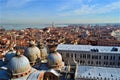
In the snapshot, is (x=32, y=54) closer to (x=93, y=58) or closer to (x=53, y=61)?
(x=53, y=61)

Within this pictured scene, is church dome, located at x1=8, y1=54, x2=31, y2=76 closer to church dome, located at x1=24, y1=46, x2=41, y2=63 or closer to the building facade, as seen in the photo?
church dome, located at x1=24, y1=46, x2=41, y2=63

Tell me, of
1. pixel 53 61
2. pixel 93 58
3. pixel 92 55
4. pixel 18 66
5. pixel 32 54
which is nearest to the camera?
pixel 18 66

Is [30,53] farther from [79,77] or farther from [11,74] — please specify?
[79,77]

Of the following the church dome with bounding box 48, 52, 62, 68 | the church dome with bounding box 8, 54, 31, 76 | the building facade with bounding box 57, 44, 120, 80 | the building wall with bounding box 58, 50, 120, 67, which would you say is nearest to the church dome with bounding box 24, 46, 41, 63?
the church dome with bounding box 48, 52, 62, 68

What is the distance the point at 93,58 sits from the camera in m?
57.5

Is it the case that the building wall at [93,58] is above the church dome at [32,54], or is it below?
below

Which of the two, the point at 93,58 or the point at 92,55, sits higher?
the point at 92,55

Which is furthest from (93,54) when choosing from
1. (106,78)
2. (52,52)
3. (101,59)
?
(106,78)

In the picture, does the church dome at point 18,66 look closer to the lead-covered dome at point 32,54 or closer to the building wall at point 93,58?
the lead-covered dome at point 32,54

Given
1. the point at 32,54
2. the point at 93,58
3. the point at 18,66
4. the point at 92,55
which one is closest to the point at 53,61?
the point at 32,54

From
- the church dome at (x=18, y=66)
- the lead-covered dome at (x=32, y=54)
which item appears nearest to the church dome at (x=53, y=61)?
the lead-covered dome at (x=32, y=54)

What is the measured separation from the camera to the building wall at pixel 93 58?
56031 mm

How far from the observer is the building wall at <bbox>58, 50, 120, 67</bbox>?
56.0 m

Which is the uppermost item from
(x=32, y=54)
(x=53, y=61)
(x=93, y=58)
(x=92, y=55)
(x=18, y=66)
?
(x=32, y=54)
